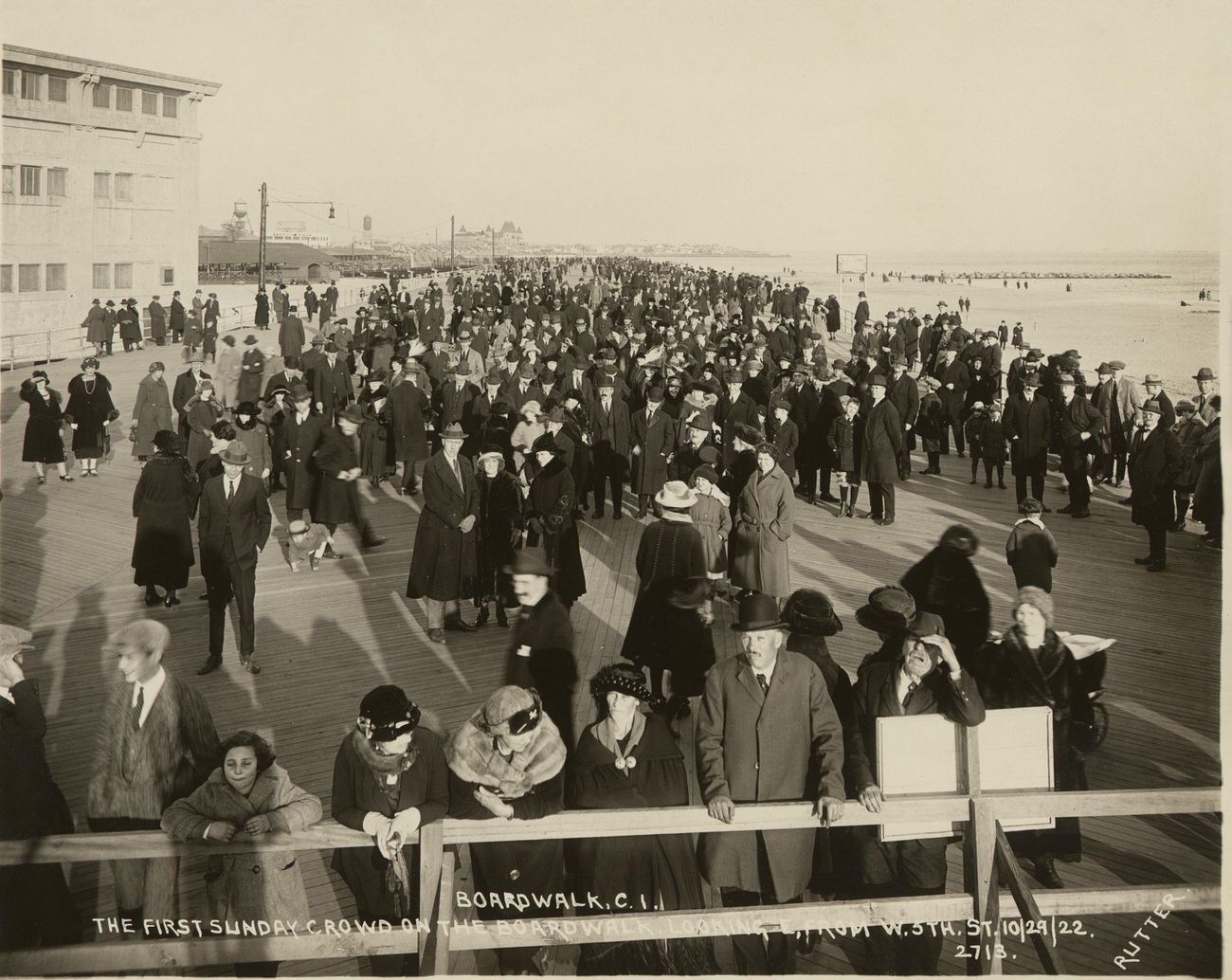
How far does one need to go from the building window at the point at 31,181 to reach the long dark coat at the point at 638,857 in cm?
3193

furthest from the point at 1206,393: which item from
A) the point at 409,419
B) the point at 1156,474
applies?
the point at 409,419

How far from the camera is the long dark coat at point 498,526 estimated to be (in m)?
8.88

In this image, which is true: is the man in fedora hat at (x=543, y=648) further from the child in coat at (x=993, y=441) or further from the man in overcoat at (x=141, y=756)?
the child in coat at (x=993, y=441)

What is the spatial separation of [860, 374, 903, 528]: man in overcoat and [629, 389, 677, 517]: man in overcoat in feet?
7.64

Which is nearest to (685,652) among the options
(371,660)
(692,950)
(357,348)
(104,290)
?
(692,950)

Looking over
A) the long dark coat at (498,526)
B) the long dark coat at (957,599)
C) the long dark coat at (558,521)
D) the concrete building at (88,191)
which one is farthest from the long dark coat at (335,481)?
the concrete building at (88,191)

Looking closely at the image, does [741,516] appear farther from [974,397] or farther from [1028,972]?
[974,397]

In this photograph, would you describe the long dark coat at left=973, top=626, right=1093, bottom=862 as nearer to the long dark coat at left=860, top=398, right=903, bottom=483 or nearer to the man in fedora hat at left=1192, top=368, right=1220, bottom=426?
the man in fedora hat at left=1192, top=368, right=1220, bottom=426

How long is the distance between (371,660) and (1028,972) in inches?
212

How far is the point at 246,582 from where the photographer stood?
7812 millimetres

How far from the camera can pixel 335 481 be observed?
10578 mm

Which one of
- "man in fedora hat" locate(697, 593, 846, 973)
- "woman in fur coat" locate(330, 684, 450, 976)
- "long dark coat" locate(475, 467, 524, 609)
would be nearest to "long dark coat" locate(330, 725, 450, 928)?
"woman in fur coat" locate(330, 684, 450, 976)

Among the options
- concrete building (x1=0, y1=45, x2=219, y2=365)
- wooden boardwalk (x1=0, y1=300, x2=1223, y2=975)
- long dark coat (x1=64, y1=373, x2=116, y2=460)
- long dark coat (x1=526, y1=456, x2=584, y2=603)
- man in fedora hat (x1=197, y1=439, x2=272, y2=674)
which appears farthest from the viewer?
concrete building (x1=0, y1=45, x2=219, y2=365)

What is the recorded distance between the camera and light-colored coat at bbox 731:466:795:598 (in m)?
8.59
